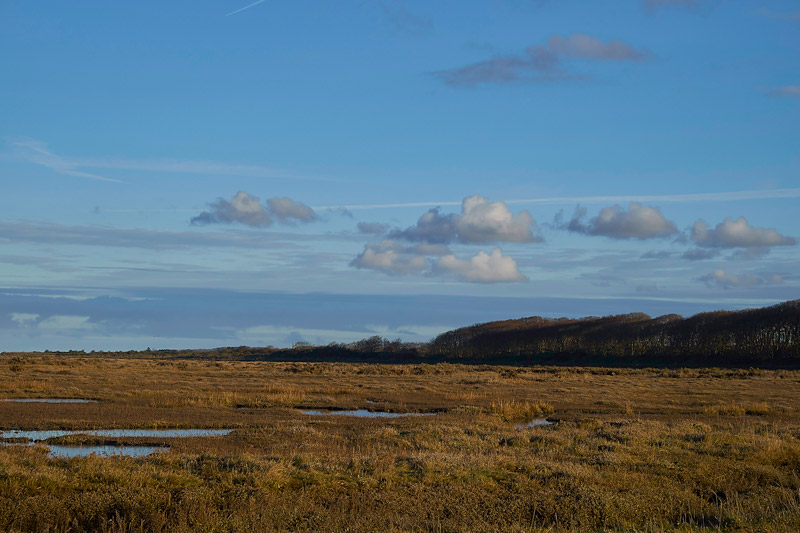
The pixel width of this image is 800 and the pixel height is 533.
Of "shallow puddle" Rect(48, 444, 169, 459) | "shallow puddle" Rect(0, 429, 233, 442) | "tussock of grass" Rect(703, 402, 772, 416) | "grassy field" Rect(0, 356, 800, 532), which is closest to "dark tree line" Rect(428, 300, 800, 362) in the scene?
"tussock of grass" Rect(703, 402, 772, 416)

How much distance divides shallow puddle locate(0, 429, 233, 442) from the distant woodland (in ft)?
238

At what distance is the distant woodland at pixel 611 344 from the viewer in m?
82.1

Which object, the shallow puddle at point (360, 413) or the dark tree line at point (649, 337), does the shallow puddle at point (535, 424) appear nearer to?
the shallow puddle at point (360, 413)

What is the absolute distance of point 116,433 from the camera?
837 inches

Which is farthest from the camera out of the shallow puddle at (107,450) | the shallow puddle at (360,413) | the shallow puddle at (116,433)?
the shallow puddle at (360,413)

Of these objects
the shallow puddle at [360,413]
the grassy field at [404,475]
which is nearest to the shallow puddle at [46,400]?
the grassy field at [404,475]

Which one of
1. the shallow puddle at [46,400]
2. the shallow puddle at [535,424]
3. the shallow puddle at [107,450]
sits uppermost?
the shallow puddle at [107,450]

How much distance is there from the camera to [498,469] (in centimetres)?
1488

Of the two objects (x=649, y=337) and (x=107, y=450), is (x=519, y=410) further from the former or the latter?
(x=649, y=337)

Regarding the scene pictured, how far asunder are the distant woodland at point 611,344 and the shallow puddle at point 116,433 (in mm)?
72411

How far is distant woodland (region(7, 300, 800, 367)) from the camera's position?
269 feet

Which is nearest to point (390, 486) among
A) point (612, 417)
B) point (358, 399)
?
point (612, 417)

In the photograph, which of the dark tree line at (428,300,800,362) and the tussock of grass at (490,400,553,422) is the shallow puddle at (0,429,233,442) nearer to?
the tussock of grass at (490,400,553,422)

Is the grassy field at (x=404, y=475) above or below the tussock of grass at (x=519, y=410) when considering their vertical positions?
above
